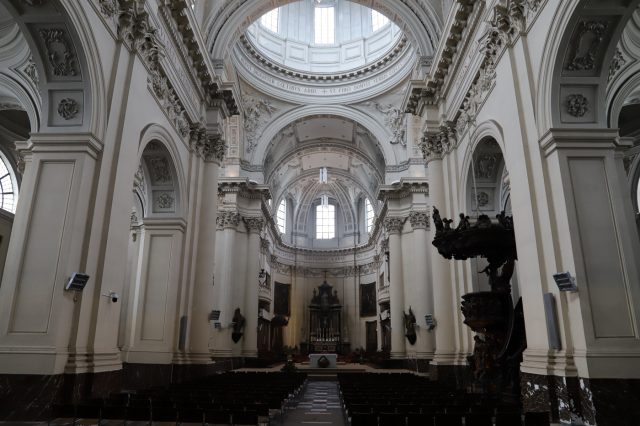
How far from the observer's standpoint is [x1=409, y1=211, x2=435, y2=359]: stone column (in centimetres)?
1909

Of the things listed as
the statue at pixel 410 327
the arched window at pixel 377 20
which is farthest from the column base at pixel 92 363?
the arched window at pixel 377 20

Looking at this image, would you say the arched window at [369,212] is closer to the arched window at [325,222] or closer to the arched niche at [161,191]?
the arched window at [325,222]

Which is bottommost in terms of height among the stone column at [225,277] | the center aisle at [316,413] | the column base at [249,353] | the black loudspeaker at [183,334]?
the center aisle at [316,413]

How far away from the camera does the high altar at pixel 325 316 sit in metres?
33.1

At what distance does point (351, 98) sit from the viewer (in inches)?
968

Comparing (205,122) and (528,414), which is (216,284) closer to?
(205,122)

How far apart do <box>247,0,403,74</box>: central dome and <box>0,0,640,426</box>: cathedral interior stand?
904 cm

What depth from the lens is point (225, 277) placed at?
2130 cm

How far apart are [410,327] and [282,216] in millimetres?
18689

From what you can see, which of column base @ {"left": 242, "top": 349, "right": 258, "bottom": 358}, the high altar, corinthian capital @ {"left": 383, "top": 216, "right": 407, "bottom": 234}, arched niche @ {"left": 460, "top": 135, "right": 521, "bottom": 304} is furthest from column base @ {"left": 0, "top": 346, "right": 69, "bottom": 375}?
the high altar

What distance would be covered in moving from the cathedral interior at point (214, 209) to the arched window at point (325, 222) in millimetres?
19286

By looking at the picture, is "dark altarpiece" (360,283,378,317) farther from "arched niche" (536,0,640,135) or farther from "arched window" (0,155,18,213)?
"arched niche" (536,0,640,135)

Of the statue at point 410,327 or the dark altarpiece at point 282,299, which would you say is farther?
the dark altarpiece at point 282,299

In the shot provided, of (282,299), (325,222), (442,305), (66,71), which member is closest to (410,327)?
(442,305)
